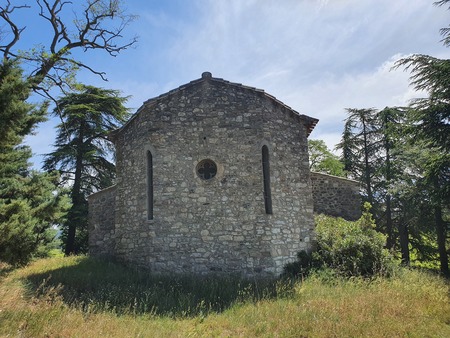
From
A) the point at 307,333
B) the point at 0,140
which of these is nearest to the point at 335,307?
the point at 307,333

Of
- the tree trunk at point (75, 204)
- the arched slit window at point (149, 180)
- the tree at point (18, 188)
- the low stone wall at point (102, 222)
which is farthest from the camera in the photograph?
the tree trunk at point (75, 204)

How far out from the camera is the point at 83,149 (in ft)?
60.4

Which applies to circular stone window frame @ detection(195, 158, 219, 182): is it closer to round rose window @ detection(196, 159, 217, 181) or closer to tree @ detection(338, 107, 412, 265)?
round rose window @ detection(196, 159, 217, 181)

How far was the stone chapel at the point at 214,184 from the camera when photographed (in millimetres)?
9828

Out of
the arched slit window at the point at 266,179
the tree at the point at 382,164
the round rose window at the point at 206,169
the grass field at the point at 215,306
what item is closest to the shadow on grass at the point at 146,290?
the grass field at the point at 215,306

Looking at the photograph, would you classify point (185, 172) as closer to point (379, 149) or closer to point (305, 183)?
point (305, 183)

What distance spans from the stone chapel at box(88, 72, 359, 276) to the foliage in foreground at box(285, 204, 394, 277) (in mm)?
424

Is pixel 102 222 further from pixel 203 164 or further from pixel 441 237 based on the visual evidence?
pixel 441 237

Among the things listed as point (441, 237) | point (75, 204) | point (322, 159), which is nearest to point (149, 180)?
point (75, 204)

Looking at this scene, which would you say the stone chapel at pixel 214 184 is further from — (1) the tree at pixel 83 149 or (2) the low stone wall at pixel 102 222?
(1) the tree at pixel 83 149

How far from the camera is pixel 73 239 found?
1742cm

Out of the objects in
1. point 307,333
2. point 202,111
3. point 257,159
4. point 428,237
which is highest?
point 202,111

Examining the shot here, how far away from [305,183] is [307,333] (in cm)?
578

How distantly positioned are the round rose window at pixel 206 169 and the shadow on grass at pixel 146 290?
Result: 10.3 feet
